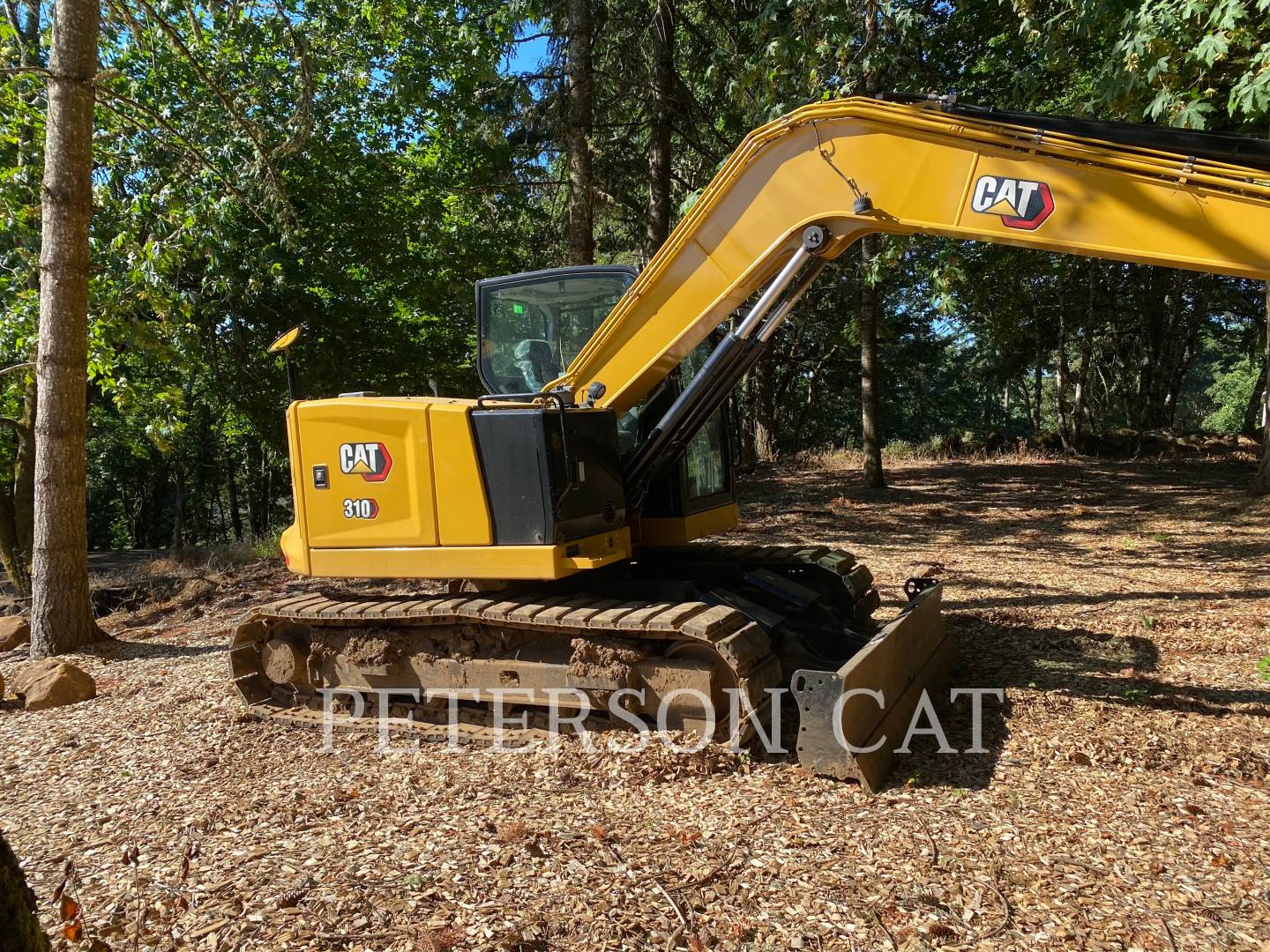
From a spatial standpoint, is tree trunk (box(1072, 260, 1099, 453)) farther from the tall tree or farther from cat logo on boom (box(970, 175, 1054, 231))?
cat logo on boom (box(970, 175, 1054, 231))

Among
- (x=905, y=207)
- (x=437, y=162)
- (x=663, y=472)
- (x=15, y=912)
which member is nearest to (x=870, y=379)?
(x=437, y=162)

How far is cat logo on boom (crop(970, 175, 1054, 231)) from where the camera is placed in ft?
12.8

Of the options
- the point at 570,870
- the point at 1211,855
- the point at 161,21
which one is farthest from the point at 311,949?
the point at 161,21

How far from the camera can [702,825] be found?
3.77 meters

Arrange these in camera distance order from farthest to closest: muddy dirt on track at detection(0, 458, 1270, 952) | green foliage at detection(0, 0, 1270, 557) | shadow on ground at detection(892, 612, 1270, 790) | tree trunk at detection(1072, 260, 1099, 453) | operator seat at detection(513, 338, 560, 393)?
tree trunk at detection(1072, 260, 1099, 453)
green foliage at detection(0, 0, 1270, 557)
operator seat at detection(513, 338, 560, 393)
shadow on ground at detection(892, 612, 1270, 790)
muddy dirt on track at detection(0, 458, 1270, 952)

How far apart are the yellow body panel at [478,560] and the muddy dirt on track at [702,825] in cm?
99

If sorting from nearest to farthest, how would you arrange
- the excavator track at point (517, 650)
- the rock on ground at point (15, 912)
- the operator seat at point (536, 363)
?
the rock on ground at point (15, 912), the excavator track at point (517, 650), the operator seat at point (536, 363)

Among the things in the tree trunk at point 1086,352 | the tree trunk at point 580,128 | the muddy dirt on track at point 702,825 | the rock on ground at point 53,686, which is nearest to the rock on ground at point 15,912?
the muddy dirt on track at point 702,825

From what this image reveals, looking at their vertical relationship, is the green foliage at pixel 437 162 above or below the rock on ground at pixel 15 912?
above

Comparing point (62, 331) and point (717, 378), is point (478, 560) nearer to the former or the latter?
point (717, 378)

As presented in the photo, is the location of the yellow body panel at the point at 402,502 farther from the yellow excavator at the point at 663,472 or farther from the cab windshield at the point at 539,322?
the cab windshield at the point at 539,322

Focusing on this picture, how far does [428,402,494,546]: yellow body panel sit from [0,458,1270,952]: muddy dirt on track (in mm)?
1236

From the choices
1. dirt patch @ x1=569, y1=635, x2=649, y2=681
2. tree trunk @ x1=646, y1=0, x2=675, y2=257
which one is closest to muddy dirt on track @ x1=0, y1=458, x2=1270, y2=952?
dirt patch @ x1=569, y1=635, x2=649, y2=681

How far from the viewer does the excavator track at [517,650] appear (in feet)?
15.0
